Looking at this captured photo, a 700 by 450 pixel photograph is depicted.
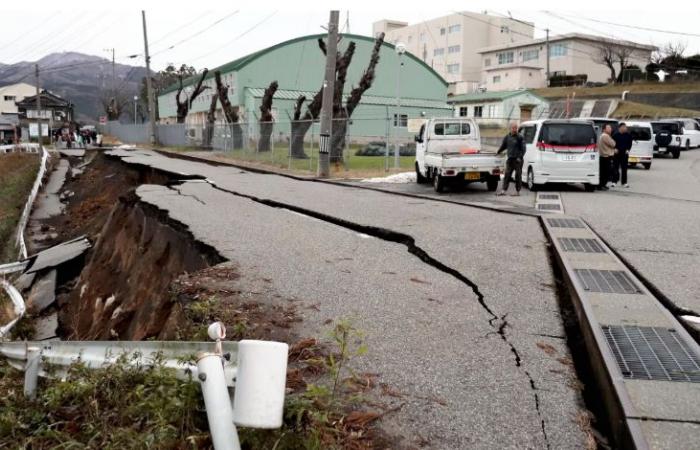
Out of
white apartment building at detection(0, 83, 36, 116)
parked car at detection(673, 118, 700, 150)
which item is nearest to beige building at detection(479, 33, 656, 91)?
parked car at detection(673, 118, 700, 150)

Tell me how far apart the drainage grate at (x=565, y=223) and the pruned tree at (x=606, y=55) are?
63042 mm

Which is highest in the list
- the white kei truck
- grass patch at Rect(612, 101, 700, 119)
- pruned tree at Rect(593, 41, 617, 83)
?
pruned tree at Rect(593, 41, 617, 83)

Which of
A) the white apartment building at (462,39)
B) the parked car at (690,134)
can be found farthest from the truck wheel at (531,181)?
the white apartment building at (462,39)

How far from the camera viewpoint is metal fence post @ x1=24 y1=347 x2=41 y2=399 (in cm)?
378

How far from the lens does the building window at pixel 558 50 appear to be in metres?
71.9

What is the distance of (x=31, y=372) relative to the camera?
386 centimetres

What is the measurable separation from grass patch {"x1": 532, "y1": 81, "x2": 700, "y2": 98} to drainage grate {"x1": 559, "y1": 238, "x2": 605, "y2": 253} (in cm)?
5167

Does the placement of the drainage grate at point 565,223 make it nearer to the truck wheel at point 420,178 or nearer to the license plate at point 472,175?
the license plate at point 472,175

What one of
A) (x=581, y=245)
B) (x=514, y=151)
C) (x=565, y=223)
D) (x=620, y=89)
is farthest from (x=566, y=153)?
(x=620, y=89)

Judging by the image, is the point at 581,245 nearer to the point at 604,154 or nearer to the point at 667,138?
the point at 604,154

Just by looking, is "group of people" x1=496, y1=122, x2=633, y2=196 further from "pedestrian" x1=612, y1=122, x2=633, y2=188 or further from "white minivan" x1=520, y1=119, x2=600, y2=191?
"white minivan" x1=520, y1=119, x2=600, y2=191

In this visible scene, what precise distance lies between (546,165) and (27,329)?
12.3 m

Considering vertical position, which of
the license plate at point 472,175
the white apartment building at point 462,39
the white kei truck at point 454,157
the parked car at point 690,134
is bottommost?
the license plate at point 472,175

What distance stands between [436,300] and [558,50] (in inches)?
2959
